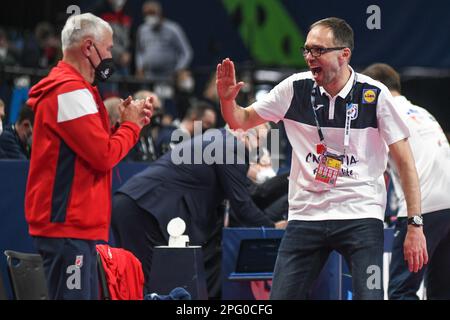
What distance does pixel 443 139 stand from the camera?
22.3 feet

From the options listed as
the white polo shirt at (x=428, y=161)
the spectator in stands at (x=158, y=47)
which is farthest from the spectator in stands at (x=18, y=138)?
the spectator in stands at (x=158, y=47)

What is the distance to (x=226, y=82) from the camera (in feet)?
17.3

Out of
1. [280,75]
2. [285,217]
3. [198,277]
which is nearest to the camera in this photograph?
[198,277]

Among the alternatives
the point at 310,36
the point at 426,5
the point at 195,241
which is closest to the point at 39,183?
the point at 310,36

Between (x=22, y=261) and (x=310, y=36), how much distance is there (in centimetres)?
198

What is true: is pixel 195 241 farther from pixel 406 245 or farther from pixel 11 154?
pixel 406 245

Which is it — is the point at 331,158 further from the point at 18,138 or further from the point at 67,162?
the point at 18,138

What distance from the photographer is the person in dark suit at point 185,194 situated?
24.0ft

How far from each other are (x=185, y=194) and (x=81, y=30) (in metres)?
2.57

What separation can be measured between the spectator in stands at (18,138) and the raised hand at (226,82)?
10.3 feet

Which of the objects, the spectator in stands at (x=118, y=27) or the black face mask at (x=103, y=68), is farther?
the spectator in stands at (x=118, y=27)

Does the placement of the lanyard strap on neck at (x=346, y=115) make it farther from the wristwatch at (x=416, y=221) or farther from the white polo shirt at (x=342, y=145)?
the wristwatch at (x=416, y=221)

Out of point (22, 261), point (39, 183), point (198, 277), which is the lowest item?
point (198, 277)

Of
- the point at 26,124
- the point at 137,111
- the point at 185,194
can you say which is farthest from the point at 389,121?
the point at 26,124
